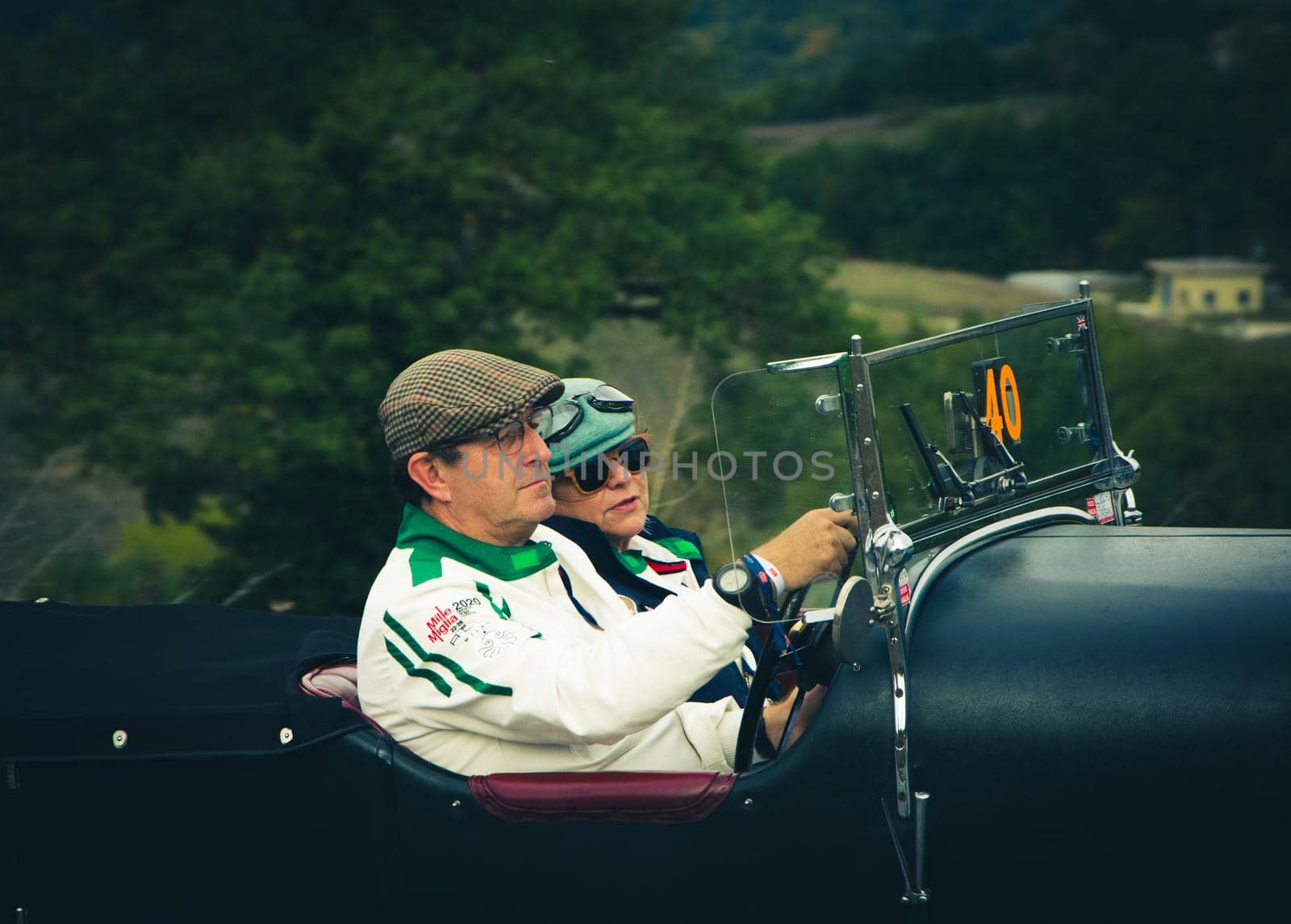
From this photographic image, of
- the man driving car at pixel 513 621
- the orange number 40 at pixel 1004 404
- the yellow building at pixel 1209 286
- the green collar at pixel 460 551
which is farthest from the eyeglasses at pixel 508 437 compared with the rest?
the yellow building at pixel 1209 286

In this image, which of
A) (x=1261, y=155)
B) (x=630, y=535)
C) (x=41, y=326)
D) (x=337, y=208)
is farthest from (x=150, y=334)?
(x=1261, y=155)

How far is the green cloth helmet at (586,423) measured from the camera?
264cm

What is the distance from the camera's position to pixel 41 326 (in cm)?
753

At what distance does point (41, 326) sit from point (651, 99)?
395cm

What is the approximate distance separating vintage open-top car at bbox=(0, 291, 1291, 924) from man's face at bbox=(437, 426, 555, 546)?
14.5 inches

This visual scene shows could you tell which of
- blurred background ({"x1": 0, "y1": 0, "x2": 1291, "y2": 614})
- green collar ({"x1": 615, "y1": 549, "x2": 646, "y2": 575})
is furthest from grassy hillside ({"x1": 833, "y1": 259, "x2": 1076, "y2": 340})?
green collar ({"x1": 615, "y1": 549, "x2": 646, "y2": 575})

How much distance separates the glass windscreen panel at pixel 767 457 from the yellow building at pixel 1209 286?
40.3 feet

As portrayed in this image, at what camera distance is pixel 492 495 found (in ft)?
7.38

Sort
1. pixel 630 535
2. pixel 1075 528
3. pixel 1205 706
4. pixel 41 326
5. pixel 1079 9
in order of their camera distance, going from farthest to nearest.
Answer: pixel 1079 9 → pixel 41 326 → pixel 630 535 → pixel 1075 528 → pixel 1205 706

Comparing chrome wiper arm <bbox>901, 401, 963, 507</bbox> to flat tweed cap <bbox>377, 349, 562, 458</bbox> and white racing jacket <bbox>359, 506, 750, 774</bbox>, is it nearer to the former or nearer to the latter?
white racing jacket <bbox>359, 506, 750, 774</bbox>

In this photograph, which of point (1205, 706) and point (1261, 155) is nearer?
→ point (1205, 706)

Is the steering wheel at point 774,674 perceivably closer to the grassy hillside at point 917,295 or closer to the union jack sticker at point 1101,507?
the union jack sticker at point 1101,507

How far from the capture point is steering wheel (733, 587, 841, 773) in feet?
6.76

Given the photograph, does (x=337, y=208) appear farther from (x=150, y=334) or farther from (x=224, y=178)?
(x=150, y=334)
